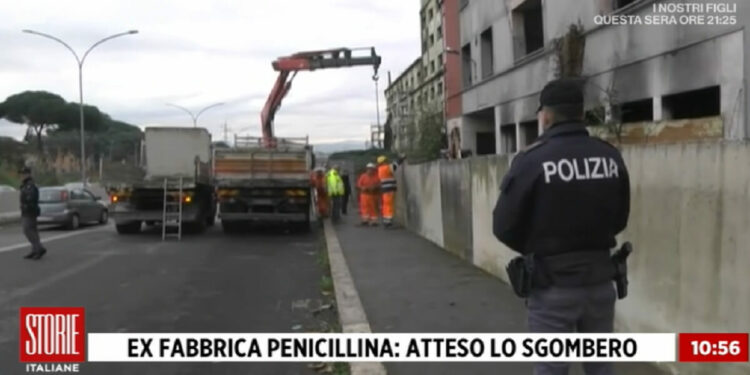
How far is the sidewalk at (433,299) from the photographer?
5297 millimetres

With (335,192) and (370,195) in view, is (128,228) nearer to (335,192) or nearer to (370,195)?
(335,192)

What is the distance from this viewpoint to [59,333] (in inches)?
259

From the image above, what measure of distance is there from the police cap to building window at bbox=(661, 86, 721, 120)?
12843mm

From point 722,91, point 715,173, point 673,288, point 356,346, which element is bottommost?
point 356,346

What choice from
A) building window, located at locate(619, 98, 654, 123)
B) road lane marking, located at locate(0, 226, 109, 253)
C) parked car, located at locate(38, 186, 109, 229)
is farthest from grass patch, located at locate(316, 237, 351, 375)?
parked car, located at locate(38, 186, 109, 229)

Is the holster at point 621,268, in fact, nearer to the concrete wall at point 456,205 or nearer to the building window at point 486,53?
the concrete wall at point 456,205

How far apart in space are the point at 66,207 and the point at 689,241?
20.3 metres

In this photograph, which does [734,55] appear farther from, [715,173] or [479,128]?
[479,128]

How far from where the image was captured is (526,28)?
81.8ft

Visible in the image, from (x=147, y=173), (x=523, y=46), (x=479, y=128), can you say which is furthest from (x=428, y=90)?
(x=147, y=173)

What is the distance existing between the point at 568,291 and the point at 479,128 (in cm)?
2881

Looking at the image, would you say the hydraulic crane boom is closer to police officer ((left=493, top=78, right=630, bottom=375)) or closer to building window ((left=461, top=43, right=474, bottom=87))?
building window ((left=461, top=43, right=474, bottom=87))

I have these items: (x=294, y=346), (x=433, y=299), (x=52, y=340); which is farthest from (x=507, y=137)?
(x=52, y=340)

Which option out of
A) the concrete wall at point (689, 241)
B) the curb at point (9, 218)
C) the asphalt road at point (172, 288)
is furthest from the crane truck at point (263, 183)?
the curb at point (9, 218)
